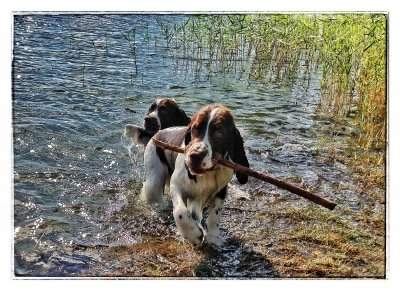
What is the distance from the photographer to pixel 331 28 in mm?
5578

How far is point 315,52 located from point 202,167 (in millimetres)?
2629

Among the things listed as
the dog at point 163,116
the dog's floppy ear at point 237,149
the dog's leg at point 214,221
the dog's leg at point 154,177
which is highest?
the dog at point 163,116

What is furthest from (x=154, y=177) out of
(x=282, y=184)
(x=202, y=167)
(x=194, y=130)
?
(x=282, y=184)

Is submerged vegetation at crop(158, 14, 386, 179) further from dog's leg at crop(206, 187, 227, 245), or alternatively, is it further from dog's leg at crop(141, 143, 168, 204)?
dog's leg at crop(206, 187, 227, 245)

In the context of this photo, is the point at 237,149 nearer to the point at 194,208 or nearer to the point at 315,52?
the point at 194,208

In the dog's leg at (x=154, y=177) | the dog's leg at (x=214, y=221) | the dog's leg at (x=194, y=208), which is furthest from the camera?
the dog's leg at (x=154, y=177)

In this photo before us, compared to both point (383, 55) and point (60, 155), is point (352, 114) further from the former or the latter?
point (60, 155)

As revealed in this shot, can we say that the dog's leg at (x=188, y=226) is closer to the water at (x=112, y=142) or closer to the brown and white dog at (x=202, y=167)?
the brown and white dog at (x=202, y=167)

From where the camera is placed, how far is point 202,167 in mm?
4418

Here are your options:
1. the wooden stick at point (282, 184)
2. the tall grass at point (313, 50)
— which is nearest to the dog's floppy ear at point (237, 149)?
the wooden stick at point (282, 184)

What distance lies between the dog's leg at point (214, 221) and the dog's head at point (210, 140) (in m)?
0.50

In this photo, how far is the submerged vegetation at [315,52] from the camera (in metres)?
5.32

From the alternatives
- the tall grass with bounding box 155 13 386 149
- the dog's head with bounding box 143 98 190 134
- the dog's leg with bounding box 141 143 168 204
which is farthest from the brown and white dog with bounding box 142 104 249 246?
the tall grass with bounding box 155 13 386 149
